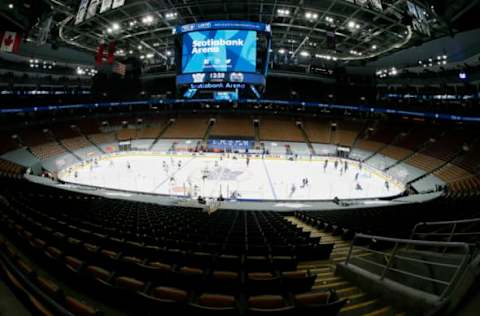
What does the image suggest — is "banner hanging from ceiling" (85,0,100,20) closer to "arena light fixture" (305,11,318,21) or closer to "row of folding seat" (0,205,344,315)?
"row of folding seat" (0,205,344,315)

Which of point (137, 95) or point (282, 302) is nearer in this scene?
point (282, 302)

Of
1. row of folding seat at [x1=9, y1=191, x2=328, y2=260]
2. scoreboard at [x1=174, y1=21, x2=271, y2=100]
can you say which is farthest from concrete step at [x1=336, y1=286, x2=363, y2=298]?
scoreboard at [x1=174, y1=21, x2=271, y2=100]

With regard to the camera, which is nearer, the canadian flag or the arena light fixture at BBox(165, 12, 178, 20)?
the canadian flag

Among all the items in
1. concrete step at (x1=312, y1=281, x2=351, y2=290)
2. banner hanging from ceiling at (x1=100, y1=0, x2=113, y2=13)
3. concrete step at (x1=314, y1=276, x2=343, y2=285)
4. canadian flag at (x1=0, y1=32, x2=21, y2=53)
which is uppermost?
banner hanging from ceiling at (x1=100, y1=0, x2=113, y2=13)

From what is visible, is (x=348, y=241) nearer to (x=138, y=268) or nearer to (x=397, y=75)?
(x=138, y=268)

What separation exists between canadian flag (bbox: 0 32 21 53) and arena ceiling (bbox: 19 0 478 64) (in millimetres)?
3771

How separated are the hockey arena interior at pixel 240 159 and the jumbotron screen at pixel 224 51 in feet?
0.37

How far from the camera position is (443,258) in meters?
3.84

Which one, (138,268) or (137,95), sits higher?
(137,95)

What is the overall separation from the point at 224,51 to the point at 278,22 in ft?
35.3

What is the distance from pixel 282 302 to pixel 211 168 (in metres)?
24.8

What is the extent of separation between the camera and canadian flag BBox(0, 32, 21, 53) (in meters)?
14.5

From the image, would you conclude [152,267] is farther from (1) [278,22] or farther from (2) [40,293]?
(1) [278,22]

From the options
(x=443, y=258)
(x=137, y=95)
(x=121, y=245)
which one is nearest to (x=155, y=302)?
(x=121, y=245)
